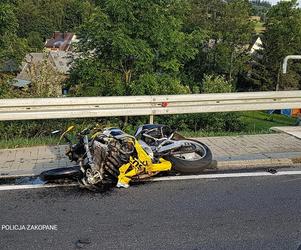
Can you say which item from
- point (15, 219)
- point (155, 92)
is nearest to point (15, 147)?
point (15, 219)

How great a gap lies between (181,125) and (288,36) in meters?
48.7

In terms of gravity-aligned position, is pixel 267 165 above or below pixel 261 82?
above

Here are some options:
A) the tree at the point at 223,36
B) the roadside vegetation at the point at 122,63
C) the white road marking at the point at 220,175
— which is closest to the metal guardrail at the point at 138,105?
the roadside vegetation at the point at 122,63

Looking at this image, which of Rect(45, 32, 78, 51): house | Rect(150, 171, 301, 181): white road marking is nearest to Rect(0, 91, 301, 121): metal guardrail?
Rect(150, 171, 301, 181): white road marking

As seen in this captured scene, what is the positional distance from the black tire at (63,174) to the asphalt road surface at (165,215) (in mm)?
183

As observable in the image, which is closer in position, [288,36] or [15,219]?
[15,219]

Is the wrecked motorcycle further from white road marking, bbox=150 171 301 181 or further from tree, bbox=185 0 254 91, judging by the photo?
tree, bbox=185 0 254 91

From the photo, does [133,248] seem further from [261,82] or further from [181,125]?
[261,82]

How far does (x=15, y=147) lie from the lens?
7.90m

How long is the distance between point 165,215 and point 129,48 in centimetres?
1282

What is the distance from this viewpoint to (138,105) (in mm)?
8344

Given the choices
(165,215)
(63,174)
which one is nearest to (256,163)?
(165,215)

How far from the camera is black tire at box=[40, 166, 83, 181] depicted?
5.82 meters

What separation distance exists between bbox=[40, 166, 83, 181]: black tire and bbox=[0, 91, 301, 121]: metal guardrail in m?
2.22
